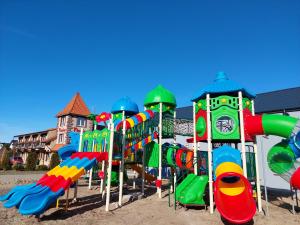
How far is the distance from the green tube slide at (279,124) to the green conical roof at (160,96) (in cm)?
616

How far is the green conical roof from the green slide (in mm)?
5152

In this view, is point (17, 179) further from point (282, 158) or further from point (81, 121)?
point (282, 158)

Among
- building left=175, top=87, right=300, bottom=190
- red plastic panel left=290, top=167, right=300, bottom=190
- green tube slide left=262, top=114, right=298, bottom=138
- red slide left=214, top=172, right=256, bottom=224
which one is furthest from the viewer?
building left=175, top=87, right=300, bottom=190

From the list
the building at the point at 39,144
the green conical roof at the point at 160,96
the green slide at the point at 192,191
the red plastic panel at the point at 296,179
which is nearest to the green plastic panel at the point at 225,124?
the green slide at the point at 192,191

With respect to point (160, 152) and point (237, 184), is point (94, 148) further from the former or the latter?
point (237, 184)

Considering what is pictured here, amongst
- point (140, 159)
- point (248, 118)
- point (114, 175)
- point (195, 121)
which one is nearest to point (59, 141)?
point (114, 175)

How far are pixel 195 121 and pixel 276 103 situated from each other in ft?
39.4

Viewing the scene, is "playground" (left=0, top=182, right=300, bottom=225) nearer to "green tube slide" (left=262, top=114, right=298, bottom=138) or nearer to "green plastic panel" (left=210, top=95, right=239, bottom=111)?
"green tube slide" (left=262, top=114, right=298, bottom=138)

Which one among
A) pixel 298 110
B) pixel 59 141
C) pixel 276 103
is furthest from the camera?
pixel 59 141

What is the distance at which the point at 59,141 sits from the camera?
3512 centimetres

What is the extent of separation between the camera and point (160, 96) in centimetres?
1402

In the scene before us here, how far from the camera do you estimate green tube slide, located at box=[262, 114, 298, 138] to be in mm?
8430

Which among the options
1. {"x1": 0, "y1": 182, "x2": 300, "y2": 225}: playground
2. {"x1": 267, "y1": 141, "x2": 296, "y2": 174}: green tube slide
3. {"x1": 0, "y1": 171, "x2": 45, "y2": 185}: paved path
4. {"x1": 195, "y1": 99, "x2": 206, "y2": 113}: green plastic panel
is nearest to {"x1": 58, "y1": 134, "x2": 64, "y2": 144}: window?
{"x1": 0, "y1": 171, "x2": 45, "y2": 185}: paved path

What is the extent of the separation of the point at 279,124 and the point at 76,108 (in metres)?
32.6
